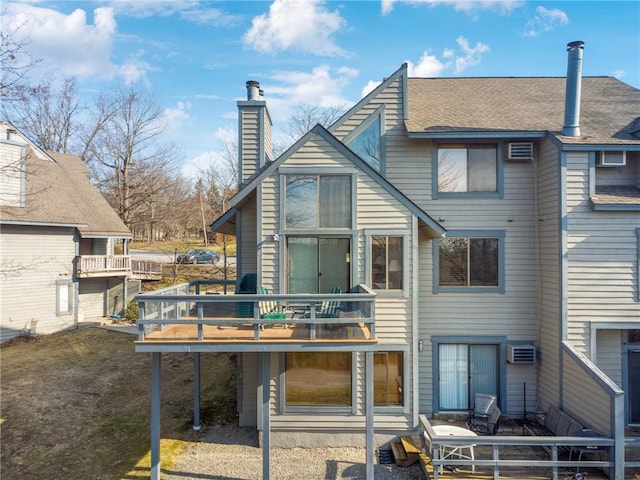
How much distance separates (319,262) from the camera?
27.2 ft

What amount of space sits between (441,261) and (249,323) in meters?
5.61

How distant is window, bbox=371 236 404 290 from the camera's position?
8352 millimetres

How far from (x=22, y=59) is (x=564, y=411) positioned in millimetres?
17106

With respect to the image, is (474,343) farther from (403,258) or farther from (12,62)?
(12,62)

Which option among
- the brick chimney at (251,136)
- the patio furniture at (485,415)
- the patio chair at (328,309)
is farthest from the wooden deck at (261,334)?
the patio furniture at (485,415)

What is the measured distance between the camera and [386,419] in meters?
8.27

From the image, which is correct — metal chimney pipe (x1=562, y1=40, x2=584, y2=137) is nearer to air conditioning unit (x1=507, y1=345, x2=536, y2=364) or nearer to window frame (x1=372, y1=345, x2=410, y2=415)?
air conditioning unit (x1=507, y1=345, x2=536, y2=364)

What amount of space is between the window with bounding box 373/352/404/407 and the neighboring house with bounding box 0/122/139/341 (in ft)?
49.9

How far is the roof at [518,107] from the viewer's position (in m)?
9.25

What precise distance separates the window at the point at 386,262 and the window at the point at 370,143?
8.54ft

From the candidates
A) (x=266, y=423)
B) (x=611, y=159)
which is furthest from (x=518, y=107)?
(x=266, y=423)

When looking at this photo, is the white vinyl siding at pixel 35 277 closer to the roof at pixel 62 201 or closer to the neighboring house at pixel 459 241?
the roof at pixel 62 201

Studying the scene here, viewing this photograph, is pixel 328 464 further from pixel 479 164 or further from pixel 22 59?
pixel 22 59

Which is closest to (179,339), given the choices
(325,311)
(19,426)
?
(325,311)
